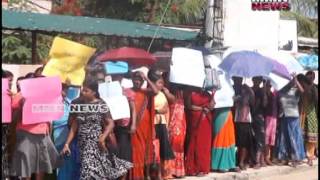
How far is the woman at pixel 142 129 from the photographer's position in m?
7.05

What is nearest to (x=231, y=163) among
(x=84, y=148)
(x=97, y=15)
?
(x=84, y=148)

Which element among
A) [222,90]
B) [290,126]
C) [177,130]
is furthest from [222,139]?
[290,126]

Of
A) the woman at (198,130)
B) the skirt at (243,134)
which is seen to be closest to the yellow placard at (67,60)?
the woman at (198,130)

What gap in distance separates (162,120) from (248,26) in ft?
17.1

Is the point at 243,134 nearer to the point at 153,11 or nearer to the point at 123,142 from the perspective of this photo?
the point at 123,142

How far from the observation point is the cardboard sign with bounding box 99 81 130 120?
6566 millimetres

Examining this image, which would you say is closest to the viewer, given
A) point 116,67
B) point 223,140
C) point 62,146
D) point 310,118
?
point 62,146

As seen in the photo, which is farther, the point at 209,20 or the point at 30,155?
the point at 209,20

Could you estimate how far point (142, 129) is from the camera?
7180 mm

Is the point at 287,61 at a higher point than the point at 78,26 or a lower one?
lower

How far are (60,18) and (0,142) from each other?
528 cm

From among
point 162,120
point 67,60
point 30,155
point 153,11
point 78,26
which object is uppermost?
point 153,11

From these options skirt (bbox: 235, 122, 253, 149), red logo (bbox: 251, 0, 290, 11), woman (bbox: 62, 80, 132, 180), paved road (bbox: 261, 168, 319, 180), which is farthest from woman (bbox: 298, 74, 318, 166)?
woman (bbox: 62, 80, 132, 180)

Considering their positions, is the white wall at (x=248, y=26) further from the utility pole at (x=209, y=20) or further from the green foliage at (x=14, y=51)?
the green foliage at (x=14, y=51)
